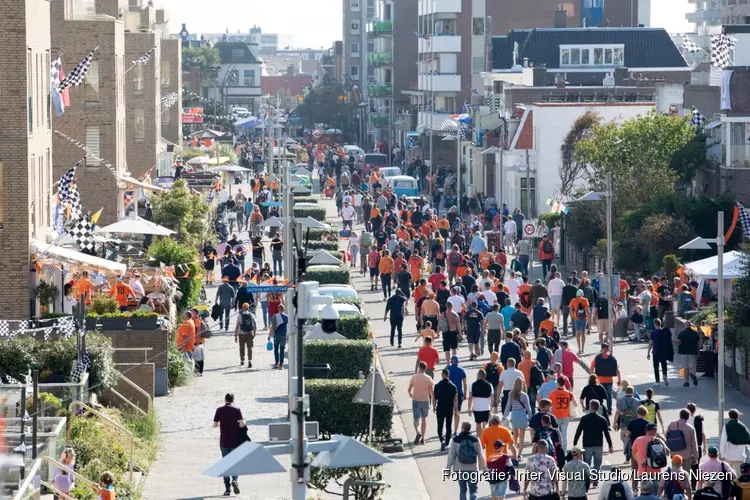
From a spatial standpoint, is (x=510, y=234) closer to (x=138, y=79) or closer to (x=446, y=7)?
(x=138, y=79)

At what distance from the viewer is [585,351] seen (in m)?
31.9

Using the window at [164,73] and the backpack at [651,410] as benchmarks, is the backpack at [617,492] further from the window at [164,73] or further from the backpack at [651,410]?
the window at [164,73]

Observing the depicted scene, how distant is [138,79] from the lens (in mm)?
67750

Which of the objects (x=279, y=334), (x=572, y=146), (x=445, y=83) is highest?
(x=445, y=83)

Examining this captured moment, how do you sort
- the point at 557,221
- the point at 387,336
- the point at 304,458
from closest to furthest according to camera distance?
the point at 304,458, the point at 387,336, the point at 557,221

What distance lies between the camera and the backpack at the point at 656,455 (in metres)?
17.9

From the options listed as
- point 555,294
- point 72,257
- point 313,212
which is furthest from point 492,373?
point 313,212

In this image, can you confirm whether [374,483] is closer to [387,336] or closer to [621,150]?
[387,336]

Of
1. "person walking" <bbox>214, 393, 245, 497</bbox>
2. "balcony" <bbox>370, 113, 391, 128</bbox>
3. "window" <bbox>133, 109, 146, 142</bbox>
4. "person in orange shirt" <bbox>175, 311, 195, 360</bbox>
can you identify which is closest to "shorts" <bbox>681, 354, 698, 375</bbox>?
"person in orange shirt" <bbox>175, 311, 195, 360</bbox>

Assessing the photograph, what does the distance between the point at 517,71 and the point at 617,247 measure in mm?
41647

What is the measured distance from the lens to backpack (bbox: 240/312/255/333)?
99.5ft

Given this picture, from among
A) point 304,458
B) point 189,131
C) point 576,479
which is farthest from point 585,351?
point 189,131

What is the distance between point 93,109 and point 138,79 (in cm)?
1399

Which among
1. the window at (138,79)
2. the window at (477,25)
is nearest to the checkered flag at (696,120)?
the window at (138,79)
